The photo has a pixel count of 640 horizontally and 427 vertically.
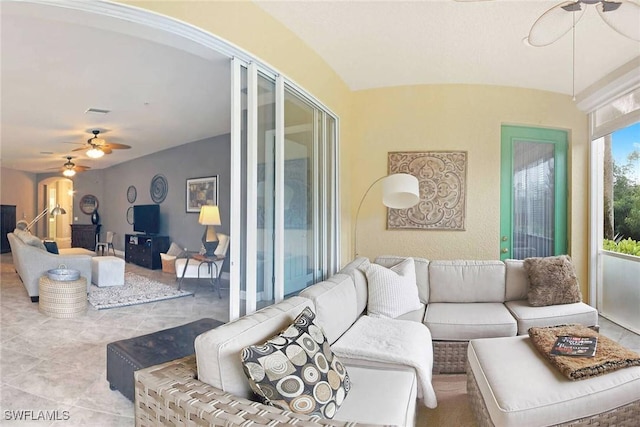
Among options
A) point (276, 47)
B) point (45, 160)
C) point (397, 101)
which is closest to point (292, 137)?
point (276, 47)

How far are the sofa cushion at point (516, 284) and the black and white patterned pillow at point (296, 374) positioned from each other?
241 cm

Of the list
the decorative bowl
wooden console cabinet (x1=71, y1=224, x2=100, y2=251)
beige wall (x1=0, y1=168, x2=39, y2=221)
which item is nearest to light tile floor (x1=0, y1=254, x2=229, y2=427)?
the decorative bowl

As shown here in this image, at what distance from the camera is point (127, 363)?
2371 mm

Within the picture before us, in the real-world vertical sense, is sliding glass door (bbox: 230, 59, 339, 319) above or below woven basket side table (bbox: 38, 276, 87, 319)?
above

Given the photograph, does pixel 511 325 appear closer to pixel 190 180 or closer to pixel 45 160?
pixel 190 180

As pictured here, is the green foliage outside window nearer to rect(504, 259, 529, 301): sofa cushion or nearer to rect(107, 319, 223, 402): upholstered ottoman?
rect(504, 259, 529, 301): sofa cushion

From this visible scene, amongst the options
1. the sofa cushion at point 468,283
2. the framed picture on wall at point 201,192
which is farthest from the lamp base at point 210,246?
the sofa cushion at point 468,283

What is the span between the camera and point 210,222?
5.28 metres

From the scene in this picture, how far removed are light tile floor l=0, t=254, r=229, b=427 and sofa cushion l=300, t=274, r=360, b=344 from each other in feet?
4.44

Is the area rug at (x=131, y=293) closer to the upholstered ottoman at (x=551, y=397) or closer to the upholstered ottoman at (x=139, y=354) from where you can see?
the upholstered ottoman at (x=139, y=354)

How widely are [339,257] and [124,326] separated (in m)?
2.52

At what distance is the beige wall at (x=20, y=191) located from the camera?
1054cm

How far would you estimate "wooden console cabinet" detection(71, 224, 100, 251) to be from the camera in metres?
10.6

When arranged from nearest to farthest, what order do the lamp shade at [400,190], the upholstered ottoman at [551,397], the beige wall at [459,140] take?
1. the upholstered ottoman at [551,397]
2. the lamp shade at [400,190]
3. the beige wall at [459,140]
